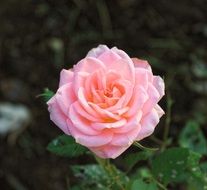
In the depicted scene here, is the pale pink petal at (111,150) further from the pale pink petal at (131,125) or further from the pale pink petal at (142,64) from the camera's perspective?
the pale pink petal at (142,64)

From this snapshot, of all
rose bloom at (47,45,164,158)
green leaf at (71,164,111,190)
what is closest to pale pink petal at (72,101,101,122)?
rose bloom at (47,45,164,158)

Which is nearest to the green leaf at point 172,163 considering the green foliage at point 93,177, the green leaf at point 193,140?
the green foliage at point 93,177

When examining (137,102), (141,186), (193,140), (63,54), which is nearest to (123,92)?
(137,102)

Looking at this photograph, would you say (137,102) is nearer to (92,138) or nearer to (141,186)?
(92,138)

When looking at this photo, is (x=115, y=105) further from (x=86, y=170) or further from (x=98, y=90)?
(x=86, y=170)

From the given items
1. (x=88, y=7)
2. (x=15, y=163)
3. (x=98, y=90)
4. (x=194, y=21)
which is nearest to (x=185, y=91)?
(x=194, y=21)

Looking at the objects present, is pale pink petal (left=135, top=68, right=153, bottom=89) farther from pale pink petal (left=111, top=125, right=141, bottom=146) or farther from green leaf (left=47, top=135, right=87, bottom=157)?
green leaf (left=47, top=135, right=87, bottom=157)

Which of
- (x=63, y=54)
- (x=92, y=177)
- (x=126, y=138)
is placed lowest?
(x=63, y=54)
